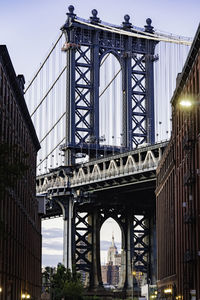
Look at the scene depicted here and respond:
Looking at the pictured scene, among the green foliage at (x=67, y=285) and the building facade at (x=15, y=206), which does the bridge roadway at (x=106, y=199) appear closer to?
the green foliage at (x=67, y=285)

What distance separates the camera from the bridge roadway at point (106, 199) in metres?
118

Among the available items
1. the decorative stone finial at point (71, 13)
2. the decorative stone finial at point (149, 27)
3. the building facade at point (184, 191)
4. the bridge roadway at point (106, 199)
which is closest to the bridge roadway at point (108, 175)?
the bridge roadway at point (106, 199)

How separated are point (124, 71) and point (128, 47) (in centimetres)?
414

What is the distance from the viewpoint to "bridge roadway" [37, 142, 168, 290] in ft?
387

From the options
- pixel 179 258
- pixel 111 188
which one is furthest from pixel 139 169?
pixel 179 258

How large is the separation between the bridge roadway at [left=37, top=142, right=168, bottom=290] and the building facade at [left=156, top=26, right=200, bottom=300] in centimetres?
2008

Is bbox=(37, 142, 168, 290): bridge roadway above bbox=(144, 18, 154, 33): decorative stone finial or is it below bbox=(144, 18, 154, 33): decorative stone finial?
below

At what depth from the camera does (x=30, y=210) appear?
306ft

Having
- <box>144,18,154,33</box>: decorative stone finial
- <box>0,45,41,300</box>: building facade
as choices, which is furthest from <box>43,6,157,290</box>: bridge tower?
<box>0,45,41,300</box>: building facade

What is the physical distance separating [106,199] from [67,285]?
19.9 meters

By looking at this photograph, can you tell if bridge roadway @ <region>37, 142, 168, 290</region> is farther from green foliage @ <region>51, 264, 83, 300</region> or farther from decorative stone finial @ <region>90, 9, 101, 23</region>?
decorative stone finial @ <region>90, 9, 101, 23</region>

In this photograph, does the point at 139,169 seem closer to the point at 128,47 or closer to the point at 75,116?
the point at 75,116

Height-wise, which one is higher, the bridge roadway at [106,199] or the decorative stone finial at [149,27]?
the decorative stone finial at [149,27]

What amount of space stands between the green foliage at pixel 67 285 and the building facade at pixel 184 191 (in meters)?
26.8
